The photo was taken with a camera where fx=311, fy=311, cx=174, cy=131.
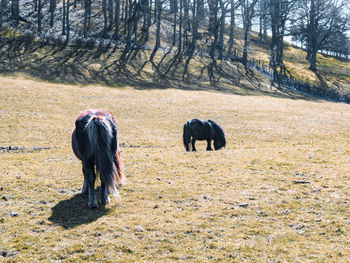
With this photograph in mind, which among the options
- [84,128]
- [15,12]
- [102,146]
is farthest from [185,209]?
[15,12]

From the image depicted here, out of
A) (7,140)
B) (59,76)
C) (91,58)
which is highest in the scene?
(91,58)

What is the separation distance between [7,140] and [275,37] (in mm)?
65532

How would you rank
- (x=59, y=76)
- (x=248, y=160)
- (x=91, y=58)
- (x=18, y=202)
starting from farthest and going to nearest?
(x=91, y=58) < (x=59, y=76) < (x=248, y=160) < (x=18, y=202)

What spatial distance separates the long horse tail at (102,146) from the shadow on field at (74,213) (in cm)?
74

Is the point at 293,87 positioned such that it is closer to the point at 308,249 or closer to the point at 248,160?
the point at 248,160

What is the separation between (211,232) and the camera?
22.9 feet

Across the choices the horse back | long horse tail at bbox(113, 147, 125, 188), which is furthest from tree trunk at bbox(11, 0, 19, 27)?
long horse tail at bbox(113, 147, 125, 188)

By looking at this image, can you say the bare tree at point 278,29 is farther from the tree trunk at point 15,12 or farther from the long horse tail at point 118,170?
the long horse tail at point 118,170

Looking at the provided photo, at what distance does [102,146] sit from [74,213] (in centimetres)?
186

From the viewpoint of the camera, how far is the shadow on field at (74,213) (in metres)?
7.52

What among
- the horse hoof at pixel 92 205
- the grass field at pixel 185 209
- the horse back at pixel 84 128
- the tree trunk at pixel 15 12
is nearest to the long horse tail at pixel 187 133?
the grass field at pixel 185 209

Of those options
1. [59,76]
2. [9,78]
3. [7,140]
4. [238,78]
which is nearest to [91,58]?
[59,76]

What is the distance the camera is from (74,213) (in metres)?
8.05

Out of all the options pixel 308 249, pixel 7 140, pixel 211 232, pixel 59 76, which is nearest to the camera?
pixel 308 249
